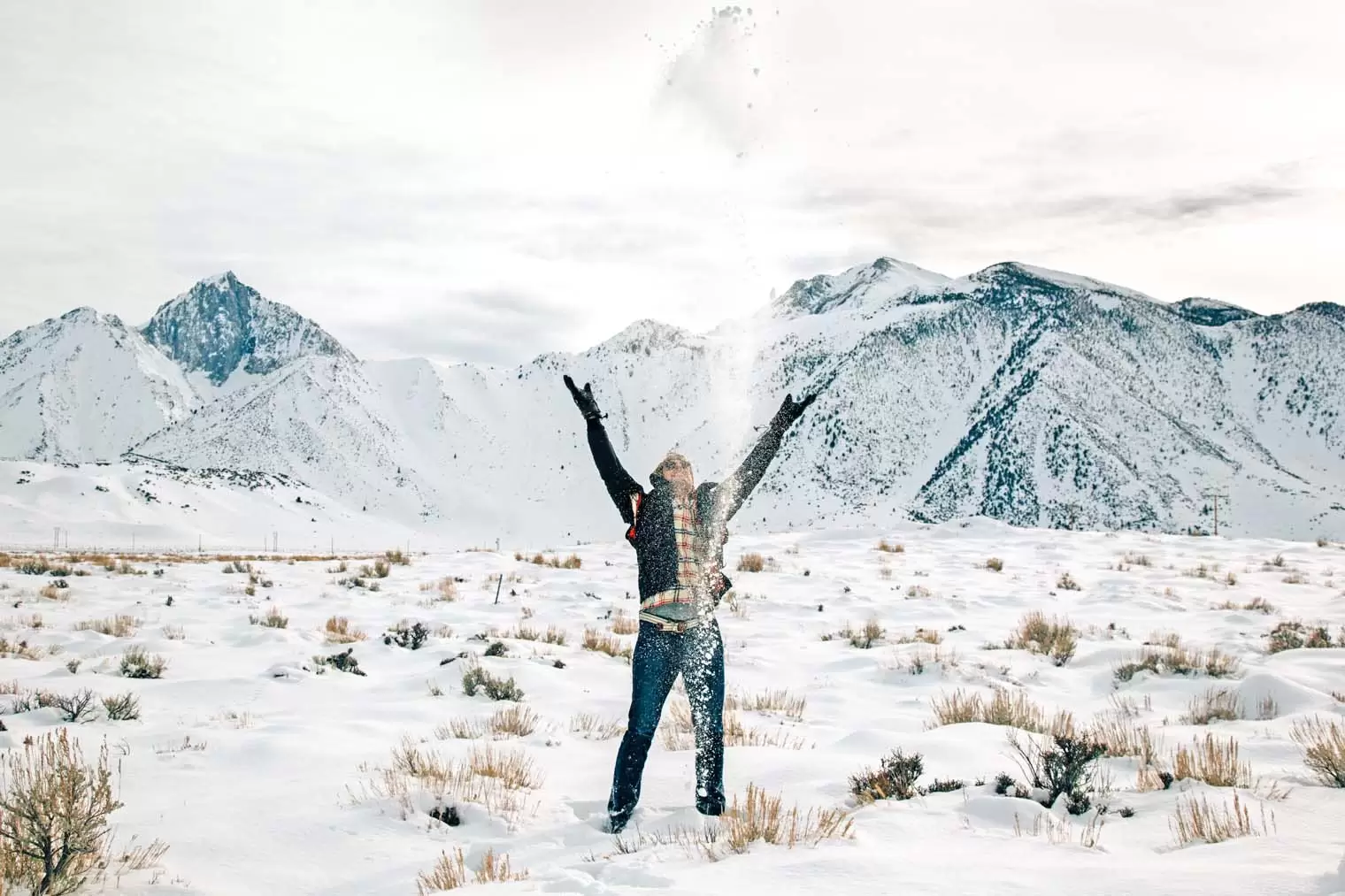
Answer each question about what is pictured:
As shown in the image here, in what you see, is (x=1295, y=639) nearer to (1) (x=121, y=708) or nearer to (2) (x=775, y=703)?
(2) (x=775, y=703)

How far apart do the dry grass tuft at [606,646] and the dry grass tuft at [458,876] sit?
19.6ft

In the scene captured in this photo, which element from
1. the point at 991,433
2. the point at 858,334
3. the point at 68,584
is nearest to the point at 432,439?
the point at 858,334

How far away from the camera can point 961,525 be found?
86.4 feet

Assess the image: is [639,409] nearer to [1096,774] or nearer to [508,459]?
[508,459]

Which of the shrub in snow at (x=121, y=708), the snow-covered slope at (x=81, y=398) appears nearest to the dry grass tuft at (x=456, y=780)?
the shrub in snow at (x=121, y=708)

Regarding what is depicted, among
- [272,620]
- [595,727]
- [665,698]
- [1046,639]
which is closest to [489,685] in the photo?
Answer: [595,727]

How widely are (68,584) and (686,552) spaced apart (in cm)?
1528

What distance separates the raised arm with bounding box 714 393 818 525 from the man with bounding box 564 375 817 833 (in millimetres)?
95

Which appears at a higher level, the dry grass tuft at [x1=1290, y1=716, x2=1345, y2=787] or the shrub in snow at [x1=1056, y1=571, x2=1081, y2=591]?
the shrub in snow at [x1=1056, y1=571, x2=1081, y2=591]

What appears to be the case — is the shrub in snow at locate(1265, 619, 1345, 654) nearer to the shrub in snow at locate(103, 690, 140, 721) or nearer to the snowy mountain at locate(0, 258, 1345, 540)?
the shrub in snow at locate(103, 690, 140, 721)

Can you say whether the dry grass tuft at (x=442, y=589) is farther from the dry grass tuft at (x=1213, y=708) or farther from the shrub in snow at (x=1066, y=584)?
the shrub in snow at (x=1066, y=584)

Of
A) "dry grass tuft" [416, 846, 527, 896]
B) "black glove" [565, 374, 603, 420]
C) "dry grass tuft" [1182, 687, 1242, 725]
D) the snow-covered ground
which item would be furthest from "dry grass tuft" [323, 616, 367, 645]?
"dry grass tuft" [1182, 687, 1242, 725]

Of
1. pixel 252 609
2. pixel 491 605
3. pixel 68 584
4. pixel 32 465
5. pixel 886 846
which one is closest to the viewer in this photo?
Answer: pixel 886 846

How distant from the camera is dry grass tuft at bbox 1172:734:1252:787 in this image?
483cm
